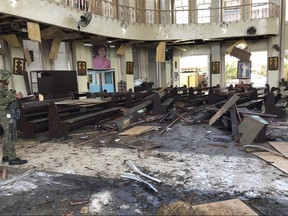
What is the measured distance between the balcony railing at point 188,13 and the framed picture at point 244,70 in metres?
2.41

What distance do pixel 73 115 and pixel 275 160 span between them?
16.8ft

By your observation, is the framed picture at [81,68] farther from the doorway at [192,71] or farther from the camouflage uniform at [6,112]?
the camouflage uniform at [6,112]

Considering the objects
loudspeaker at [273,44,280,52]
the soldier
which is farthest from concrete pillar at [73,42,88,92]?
loudspeaker at [273,44,280,52]

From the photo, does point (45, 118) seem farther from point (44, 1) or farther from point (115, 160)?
point (44, 1)

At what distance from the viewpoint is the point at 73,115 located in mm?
7336

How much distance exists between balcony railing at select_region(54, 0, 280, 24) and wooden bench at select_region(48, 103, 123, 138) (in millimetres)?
5327

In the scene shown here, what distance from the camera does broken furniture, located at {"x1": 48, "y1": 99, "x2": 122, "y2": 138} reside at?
240 inches

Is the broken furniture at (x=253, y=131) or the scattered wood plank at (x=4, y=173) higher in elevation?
the broken furniture at (x=253, y=131)

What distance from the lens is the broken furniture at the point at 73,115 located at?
6105 millimetres

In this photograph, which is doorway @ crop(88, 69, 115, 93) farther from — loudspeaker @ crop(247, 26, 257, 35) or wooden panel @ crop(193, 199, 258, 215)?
wooden panel @ crop(193, 199, 258, 215)

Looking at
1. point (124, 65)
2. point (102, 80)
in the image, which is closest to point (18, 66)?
point (102, 80)

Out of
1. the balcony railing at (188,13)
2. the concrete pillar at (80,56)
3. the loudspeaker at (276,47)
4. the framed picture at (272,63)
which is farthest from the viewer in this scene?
the framed picture at (272,63)

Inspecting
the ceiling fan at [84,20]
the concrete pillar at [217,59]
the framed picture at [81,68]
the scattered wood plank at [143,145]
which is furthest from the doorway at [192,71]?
the scattered wood plank at [143,145]

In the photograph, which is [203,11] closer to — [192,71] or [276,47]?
[192,71]
